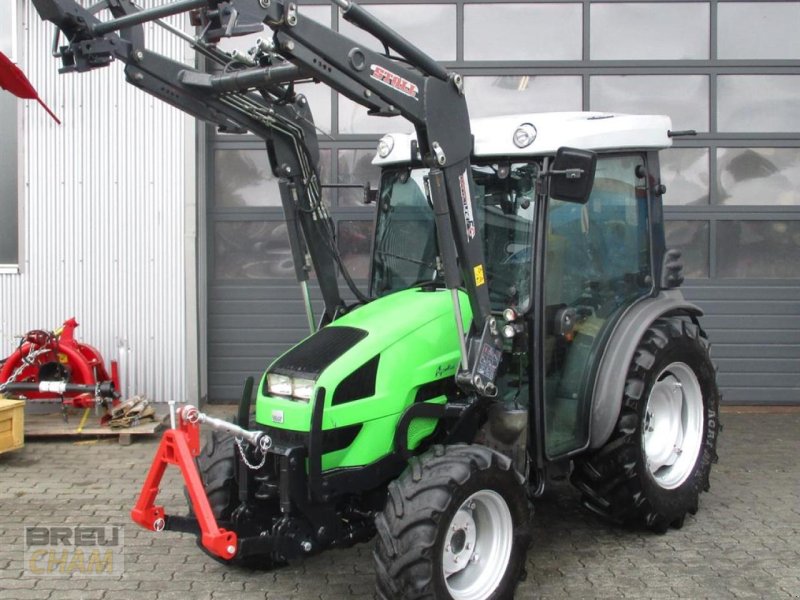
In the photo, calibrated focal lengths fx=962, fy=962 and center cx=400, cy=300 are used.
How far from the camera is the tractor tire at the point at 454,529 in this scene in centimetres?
388

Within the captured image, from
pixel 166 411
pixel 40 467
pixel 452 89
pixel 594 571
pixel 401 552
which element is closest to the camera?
pixel 401 552

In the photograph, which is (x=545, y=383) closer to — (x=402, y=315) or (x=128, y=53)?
(x=402, y=315)

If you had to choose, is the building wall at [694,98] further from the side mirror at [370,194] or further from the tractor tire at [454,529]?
the tractor tire at [454,529]

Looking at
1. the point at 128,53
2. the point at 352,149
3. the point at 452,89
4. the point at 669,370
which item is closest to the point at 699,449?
the point at 669,370

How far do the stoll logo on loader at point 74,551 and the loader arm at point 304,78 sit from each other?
2.05 meters

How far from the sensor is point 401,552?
12.8ft

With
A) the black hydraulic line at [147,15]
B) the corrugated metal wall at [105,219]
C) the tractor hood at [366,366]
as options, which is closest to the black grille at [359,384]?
the tractor hood at [366,366]

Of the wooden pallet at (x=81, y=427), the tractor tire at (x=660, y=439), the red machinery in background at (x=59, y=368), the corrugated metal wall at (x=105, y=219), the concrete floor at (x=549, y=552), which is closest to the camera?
the concrete floor at (x=549, y=552)

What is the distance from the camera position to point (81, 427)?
765 centimetres

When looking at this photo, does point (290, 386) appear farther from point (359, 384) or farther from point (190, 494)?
point (190, 494)

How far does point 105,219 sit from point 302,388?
4.89 meters

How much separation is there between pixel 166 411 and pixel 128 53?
4.61 m

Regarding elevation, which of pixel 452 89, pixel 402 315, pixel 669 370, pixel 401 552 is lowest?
pixel 401 552

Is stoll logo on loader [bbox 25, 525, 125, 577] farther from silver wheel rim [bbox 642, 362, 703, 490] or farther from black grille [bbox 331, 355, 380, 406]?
silver wheel rim [bbox 642, 362, 703, 490]
